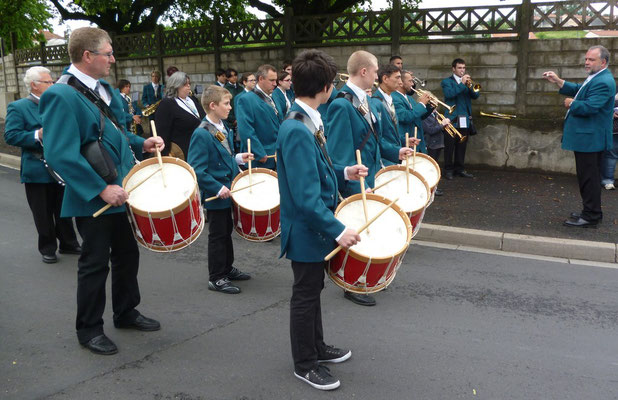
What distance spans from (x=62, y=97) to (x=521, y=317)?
3624mm

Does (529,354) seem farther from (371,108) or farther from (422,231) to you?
(422,231)

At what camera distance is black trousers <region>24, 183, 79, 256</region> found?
20.2 ft

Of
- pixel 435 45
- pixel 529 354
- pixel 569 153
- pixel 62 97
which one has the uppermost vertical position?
pixel 435 45

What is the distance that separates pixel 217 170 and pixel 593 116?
4.52m

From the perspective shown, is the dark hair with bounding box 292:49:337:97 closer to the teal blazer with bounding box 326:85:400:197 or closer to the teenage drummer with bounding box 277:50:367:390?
the teenage drummer with bounding box 277:50:367:390

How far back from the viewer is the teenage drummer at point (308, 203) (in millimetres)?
3141

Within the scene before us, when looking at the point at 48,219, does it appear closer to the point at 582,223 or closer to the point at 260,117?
the point at 260,117

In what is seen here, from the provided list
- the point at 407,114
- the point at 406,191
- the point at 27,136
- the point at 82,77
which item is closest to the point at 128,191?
the point at 82,77

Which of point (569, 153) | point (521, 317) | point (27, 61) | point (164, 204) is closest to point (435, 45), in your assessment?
point (569, 153)

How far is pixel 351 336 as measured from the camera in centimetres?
426

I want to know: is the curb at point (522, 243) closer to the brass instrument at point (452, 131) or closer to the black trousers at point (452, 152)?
the brass instrument at point (452, 131)

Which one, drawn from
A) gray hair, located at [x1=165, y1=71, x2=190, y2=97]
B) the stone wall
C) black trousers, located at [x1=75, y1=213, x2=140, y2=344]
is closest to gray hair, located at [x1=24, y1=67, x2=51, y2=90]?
gray hair, located at [x1=165, y1=71, x2=190, y2=97]

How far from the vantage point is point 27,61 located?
71.5 ft

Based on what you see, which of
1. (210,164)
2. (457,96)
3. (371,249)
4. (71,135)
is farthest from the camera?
(457,96)
